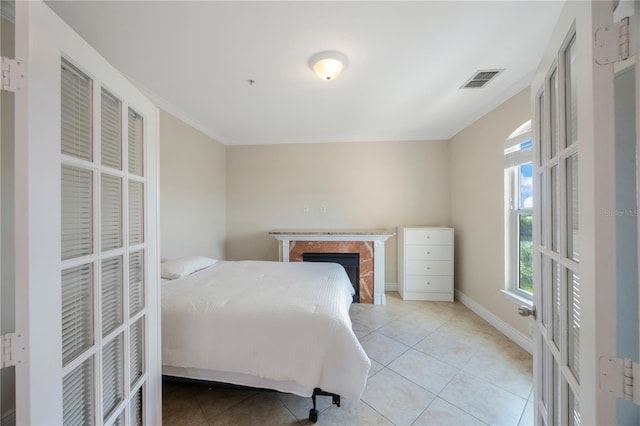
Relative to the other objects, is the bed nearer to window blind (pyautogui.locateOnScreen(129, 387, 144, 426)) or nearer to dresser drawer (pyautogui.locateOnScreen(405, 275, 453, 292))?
window blind (pyautogui.locateOnScreen(129, 387, 144, 426))

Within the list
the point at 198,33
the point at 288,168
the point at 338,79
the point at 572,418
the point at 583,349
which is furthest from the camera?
the point at 288,168

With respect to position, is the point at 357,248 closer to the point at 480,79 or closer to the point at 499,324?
the point at 499,324

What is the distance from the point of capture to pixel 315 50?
1658 millimetres

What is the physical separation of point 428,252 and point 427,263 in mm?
161

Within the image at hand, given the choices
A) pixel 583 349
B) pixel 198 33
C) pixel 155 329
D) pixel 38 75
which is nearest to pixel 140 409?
pixel 155 329

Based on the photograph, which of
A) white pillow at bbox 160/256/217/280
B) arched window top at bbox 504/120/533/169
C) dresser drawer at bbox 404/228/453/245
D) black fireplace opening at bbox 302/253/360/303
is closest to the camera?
white pillow at bbox 160/256/217/280

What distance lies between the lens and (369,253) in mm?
3322

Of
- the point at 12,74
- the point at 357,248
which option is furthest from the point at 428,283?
the point at 12,74

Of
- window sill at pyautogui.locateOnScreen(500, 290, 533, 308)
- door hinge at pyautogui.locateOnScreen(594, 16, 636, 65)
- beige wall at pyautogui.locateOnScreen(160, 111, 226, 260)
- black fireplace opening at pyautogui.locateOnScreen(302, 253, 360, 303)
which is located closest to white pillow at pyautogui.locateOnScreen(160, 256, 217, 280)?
beige wall at pyautogui.locateOnScreen(160, 111, 226, 260)

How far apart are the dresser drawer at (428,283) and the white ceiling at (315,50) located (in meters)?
2.19

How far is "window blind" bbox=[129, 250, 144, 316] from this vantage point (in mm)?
987

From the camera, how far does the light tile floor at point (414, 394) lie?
1.41 metres

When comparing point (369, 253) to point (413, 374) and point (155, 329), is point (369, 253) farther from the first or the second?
point (155, 329)

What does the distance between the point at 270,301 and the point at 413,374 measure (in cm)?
129
